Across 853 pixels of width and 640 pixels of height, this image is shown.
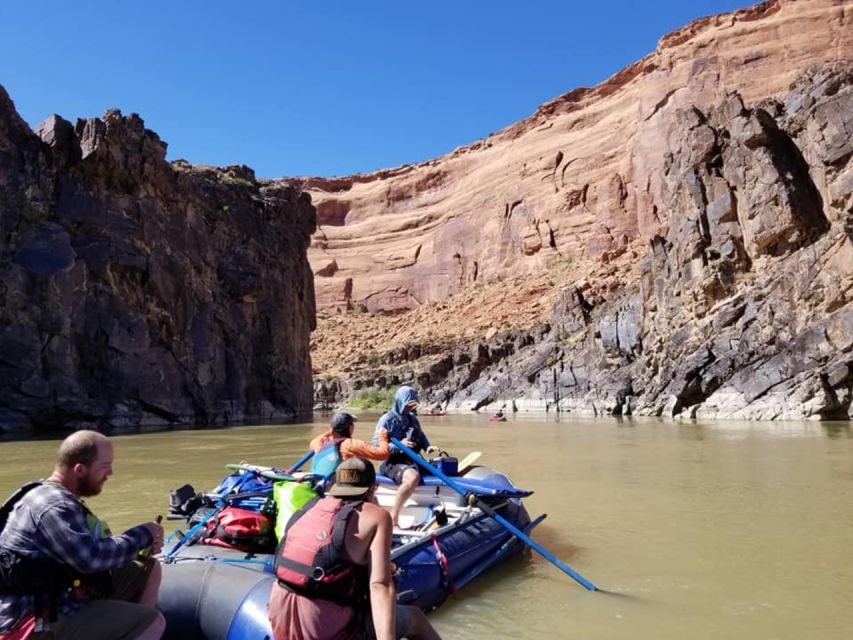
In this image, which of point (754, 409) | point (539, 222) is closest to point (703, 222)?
point (754, 409)

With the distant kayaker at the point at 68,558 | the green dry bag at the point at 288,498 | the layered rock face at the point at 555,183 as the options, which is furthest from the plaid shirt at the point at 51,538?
the layered rock face at the point at 555,183

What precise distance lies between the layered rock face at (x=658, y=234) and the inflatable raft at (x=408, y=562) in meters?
20.8

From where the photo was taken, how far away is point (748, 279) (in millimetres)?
29234

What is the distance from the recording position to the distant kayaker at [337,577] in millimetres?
2564

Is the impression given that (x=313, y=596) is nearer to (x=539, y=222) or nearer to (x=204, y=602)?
(x=204, y=602)

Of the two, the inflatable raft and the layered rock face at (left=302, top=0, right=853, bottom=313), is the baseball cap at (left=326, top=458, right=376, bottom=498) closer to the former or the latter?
the inflatable raft

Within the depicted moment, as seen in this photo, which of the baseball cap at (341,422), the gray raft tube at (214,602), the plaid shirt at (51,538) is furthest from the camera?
the baseball cap at (341,422)

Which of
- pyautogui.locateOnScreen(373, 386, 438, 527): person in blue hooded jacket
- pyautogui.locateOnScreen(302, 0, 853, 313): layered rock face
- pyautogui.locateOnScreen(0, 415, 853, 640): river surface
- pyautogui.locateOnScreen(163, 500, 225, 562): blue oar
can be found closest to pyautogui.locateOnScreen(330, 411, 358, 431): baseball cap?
pyautogui.locateOnScreen(373, 386, 438, 527): person in blue hooded jacket

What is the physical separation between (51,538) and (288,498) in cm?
Result: 227

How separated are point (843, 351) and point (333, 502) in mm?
25134

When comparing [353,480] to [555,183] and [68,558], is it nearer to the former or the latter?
[68,558]

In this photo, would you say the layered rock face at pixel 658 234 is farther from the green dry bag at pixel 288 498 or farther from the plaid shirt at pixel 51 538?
the plaid shirt at pixel 51 538

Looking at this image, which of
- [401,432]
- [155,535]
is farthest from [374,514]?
[401,432]

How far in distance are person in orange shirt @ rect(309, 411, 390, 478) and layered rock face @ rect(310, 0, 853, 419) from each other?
21665 millimetres
